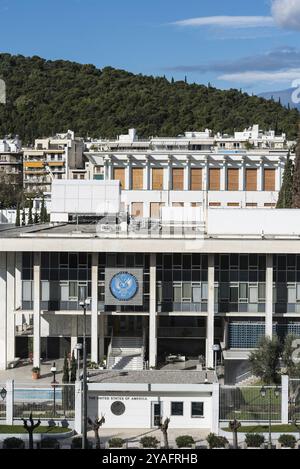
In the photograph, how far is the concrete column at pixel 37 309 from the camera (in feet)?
108

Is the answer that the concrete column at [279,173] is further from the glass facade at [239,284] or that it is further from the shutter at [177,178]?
the glass facade at [239,284]

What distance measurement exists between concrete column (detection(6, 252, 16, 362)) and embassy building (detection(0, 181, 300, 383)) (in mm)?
33

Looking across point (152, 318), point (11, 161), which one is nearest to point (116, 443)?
point (152, 318)

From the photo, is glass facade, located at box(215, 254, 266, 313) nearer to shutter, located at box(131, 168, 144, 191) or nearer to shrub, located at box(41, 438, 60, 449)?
shrub, located at box(41, 438, 60, 449)

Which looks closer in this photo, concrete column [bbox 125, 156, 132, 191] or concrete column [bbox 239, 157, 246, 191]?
concrete column [bbox 239, 157, 246, 191]

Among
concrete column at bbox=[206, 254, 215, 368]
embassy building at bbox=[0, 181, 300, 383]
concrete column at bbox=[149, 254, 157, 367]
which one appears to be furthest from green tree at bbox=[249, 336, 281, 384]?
concrete column at bbox=[149, 254, 157, 367]

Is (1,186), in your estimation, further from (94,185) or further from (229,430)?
(229,430)

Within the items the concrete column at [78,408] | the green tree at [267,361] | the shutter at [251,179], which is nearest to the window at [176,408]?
the concrete column at [78,408]

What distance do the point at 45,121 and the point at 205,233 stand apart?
96.0 m

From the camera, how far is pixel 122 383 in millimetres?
27500

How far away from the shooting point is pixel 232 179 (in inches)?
2557

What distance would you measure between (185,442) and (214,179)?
42.1 metres

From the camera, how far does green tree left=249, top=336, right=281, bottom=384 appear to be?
2927cm

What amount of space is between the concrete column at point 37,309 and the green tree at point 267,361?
23.6 ft
